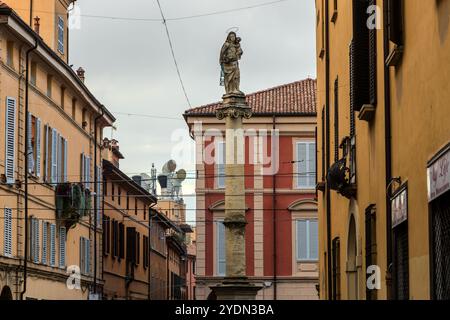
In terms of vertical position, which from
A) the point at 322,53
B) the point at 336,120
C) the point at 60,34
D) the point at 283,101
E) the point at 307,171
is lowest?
the point at 336,120

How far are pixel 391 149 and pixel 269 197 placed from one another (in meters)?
34.4

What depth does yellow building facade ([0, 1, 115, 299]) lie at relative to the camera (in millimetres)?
31500

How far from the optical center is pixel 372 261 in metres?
15.3

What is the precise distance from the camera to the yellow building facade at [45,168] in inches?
1240

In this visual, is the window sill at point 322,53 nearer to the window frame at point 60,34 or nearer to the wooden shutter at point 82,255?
the window frame at point 60,34

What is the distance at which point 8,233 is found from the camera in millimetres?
31500

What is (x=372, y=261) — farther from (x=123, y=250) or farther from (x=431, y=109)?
(x=123, y=250)

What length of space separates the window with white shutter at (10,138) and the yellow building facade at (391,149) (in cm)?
1221

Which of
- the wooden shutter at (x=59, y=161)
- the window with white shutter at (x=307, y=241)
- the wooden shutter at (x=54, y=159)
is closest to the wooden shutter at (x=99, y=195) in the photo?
the wooden shutter at (x=59, y=161)

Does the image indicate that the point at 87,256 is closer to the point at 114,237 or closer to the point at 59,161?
the point at 114,237

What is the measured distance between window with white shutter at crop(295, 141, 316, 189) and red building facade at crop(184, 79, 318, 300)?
4 centimetres

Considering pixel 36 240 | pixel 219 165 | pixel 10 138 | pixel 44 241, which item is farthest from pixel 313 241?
pixel 10 138
